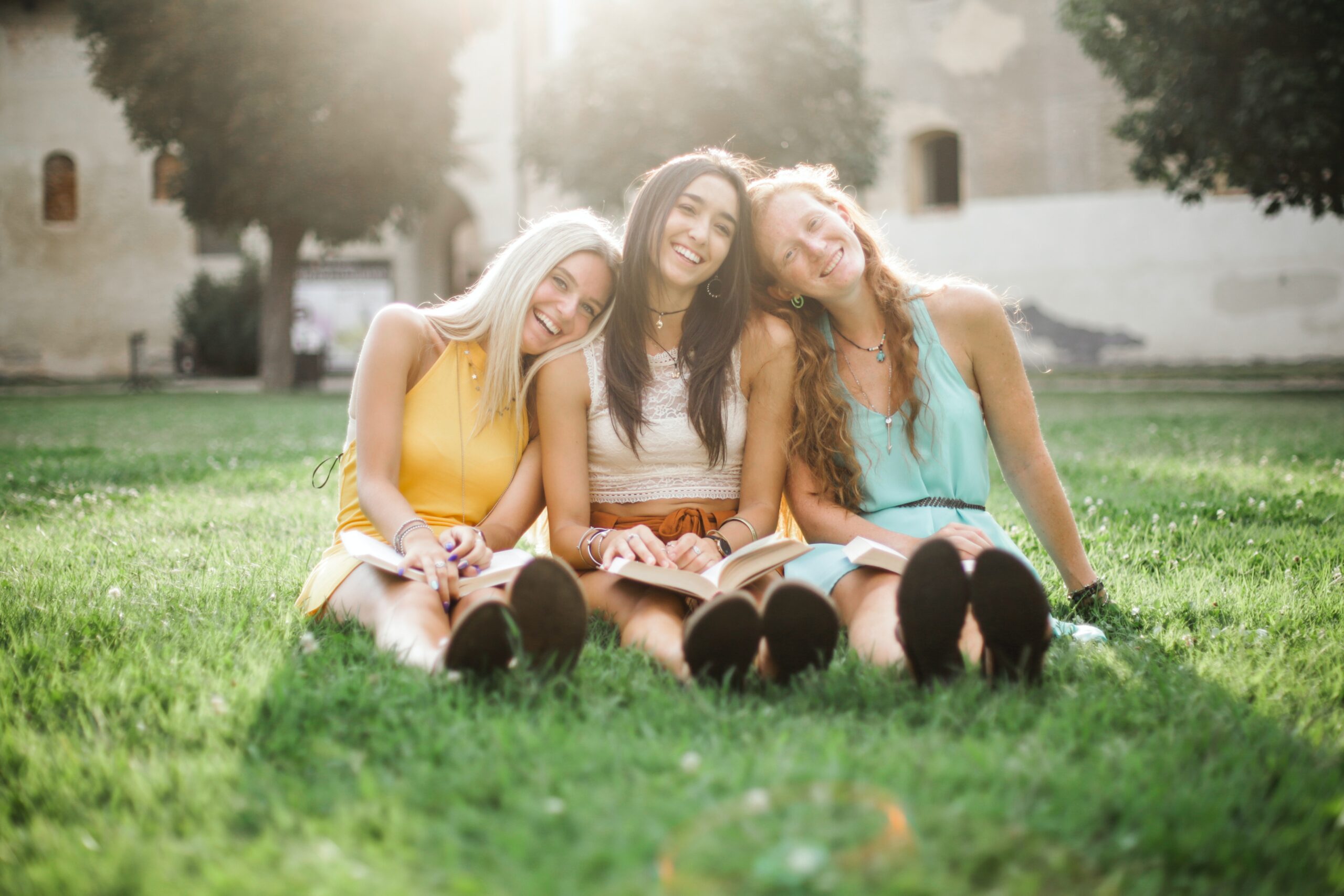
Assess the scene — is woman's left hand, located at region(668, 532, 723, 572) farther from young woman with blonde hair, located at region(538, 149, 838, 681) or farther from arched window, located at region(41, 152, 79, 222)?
Result: arched window, located at region(41, 152, 79, 222)

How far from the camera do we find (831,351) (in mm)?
3322

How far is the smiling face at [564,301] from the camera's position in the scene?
3.19 meters

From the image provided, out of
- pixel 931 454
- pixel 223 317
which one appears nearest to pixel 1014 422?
pixel 931 454

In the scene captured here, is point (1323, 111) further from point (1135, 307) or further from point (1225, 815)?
point (1225, 815)

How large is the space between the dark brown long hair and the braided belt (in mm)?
647

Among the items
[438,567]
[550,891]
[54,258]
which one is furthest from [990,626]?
[54,258]

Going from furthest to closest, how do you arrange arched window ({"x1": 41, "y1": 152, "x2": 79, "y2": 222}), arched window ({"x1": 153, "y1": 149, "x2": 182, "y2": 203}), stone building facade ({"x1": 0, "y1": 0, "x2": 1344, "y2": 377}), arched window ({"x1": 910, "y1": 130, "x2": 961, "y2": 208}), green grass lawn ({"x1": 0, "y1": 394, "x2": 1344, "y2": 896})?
arched window ({"x1": 41, "y1": 152, "x2": 79, "y2": 222}), arched window ({"x1": 153, "y1": 149, "x2": 182, "y2": 203}), arched window ({"x1": 910, "y1": 130, "x2": 961, "y2": 208}), stone building facade ({"x1": 0, "y1": 0, "x2": 1344, "y2": 377}), green grass lawn ({"x1": 0, "y1": 394, "x2": 1344, "y2": 896})

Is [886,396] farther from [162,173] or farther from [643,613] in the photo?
[162,173]

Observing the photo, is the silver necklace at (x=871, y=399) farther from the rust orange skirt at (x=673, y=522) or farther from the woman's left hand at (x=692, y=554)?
the woman's left hand at (x=692, y=554)

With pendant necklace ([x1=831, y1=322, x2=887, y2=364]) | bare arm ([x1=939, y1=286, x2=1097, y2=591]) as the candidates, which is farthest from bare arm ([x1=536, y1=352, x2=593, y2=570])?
bare arm ([x1=939, y1=286, x2=1097, y2=591])

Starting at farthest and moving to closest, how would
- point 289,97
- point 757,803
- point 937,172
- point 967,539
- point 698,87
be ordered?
1. point 937,172
2. point 289,97
3. point 698,87
4. point 967,539
5. point 757,803

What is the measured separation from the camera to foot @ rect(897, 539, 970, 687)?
7.18ft

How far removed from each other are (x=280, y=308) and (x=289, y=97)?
4.32 meters

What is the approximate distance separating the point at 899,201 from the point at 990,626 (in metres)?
21.8
